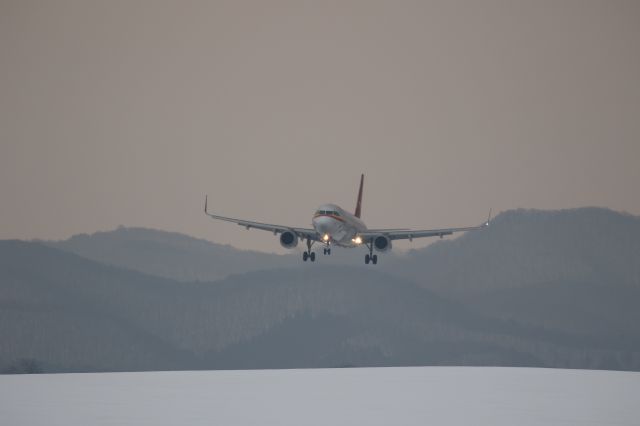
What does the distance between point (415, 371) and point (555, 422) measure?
255 feet

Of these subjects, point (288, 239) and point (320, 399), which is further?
point (288, 239)

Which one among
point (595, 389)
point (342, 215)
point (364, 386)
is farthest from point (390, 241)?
point (595, 389)

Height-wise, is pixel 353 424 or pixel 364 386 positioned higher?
pixel 364 386

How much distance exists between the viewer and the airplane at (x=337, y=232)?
101 meters

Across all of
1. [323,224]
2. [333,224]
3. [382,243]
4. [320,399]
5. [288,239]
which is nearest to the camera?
[320,399]

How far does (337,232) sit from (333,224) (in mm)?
1592

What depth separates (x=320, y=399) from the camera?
279ft

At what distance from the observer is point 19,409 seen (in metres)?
69.1

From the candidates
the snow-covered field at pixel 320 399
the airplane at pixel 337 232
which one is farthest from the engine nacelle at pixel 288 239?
the snow-covered field at pixel 320 399

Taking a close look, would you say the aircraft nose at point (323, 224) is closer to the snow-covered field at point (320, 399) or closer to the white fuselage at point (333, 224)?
the white fuselage at point (333, 224)

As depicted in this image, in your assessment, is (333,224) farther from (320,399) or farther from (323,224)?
(320,399)

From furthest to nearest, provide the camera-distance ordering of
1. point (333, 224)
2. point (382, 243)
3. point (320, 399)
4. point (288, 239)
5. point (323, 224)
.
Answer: point (382, 243) → point (288, 239) → point (333, 224) → point (323, 224) → point (320, 399)

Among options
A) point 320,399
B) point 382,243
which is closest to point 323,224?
point 382,243

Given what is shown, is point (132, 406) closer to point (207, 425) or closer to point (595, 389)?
point (207, 425)
